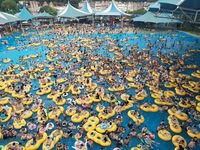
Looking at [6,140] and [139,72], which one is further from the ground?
[139,72]

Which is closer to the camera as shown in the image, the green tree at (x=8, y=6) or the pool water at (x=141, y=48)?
the pool water at (x=141, y=48)

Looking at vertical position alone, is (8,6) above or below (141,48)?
above

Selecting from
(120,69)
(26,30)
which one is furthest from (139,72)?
(26,30)

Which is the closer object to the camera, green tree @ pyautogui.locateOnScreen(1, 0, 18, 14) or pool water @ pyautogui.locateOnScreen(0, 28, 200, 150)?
pool water @ pyautogui.locateOnScreen(0, 28, 200, 150)

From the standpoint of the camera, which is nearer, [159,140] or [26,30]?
[159,140]

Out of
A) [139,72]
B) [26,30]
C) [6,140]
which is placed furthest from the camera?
[26,30]

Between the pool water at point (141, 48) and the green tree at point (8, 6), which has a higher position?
the green tree at point (8, 6)

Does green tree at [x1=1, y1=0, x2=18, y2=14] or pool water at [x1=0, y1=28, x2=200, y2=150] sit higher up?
green tree at [x1=1, y1=0, x2=18, y2=14]

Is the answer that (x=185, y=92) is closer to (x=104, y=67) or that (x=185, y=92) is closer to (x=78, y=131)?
(x=104, y=67)

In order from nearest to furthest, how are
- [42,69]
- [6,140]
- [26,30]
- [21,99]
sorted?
[6,140], [21,99], [42,69], [26,30]

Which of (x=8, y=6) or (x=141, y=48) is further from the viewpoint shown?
(x=8, y=6)
